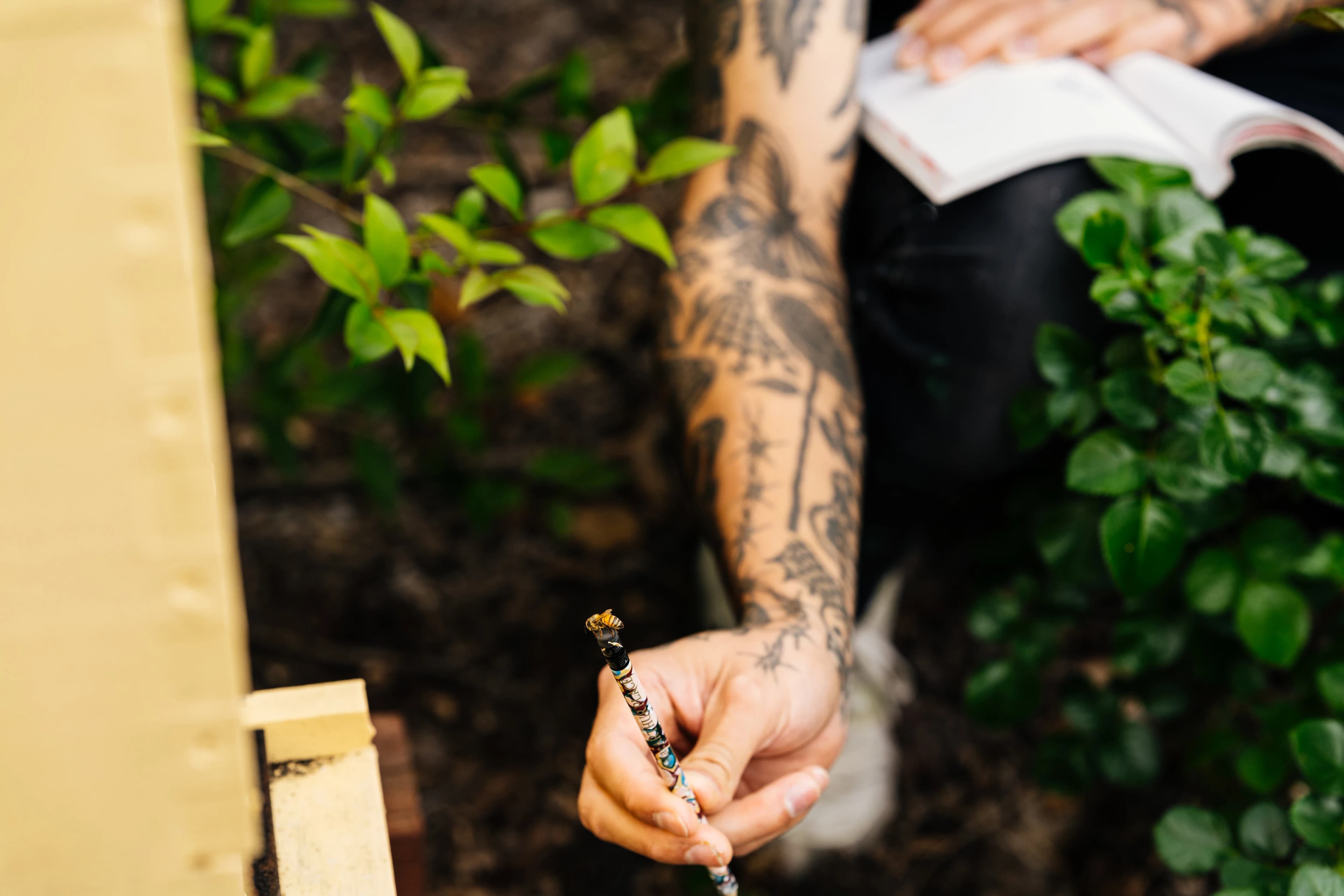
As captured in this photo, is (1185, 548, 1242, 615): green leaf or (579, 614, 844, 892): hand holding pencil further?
(1185, 548, 1242, 615): green leaf

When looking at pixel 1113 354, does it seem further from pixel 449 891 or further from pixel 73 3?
pixel 449 891

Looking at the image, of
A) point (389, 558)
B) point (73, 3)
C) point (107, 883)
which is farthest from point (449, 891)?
point (73, 3)

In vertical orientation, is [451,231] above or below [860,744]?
above

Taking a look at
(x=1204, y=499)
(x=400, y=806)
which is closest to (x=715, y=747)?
(x=400, y=806)

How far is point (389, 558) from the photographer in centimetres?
164

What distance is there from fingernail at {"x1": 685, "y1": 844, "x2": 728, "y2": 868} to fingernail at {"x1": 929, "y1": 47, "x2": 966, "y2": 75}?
2.59 ft

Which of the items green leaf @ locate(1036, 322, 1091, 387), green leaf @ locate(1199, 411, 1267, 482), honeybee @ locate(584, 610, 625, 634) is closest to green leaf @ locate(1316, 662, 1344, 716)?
green leaf @ locate(1199, 411, 1267, 482)

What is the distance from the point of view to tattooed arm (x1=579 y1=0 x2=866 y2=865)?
0.74 meters

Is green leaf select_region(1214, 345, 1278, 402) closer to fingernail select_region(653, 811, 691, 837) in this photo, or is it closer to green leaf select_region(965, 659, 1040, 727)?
green leaf select_region(965, 659, 1040, 727)

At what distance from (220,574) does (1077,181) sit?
2.80ft

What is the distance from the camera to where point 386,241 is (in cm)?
78

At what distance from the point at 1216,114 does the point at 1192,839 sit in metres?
0.66

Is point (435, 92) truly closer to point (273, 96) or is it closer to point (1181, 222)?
point (273, 96)

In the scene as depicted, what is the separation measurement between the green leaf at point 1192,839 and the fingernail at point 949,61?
0.74m
